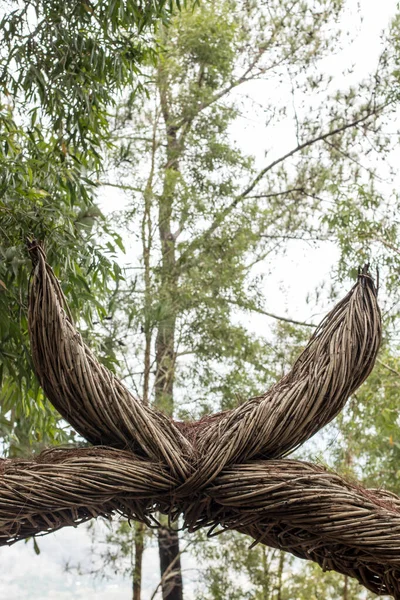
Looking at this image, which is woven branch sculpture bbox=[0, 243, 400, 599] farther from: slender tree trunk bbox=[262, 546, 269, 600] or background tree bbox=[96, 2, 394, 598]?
slender tree trunk bbox=[262, 546, 269, 600]

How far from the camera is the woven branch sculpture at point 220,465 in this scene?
100 centimetres

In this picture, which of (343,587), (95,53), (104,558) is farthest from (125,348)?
(95,53)

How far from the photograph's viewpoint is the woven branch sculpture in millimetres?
1000

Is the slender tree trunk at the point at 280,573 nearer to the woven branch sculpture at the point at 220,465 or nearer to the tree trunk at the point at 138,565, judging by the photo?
the tree trunk at the point at 138,565

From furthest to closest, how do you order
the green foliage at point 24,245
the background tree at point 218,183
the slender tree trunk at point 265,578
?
the slender tree trunk at point 265,578 < the background tree at point 218,183 < the green foliage at point 24,245

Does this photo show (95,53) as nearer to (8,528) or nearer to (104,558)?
(8,528)

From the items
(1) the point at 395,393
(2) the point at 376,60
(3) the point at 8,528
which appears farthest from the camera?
(2) the point at 376,60

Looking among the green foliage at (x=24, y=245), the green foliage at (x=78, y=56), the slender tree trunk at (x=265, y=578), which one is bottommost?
the slender tree trunk at (x=265, y=578)

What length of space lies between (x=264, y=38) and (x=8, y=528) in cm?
449

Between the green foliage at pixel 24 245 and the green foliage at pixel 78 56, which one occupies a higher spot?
the green foliage at pixel 78 56

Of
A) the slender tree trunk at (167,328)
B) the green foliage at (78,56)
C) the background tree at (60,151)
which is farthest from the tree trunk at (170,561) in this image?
the green foliage at (78,56)

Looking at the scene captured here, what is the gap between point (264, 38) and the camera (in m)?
5.06

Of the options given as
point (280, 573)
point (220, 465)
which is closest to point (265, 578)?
point (280, 573)

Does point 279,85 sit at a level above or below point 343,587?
above
